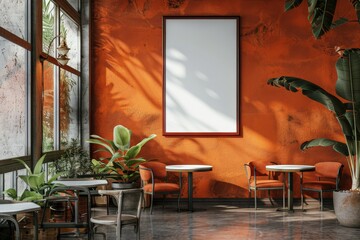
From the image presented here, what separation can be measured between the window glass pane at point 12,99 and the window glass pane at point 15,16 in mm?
186

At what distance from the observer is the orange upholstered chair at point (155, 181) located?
31.5 feet

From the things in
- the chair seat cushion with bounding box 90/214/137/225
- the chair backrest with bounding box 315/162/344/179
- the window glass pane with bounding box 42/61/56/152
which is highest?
the window glass pane with bounding box 42/61/56/152

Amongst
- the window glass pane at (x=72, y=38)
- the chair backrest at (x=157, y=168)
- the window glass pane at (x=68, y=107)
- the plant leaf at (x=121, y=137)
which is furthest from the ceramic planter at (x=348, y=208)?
the window glass pane at (x=72, y=38)

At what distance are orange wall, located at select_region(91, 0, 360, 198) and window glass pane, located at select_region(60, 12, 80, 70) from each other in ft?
2.04

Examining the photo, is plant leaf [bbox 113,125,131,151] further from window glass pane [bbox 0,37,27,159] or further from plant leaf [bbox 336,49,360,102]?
plant leaf [bbox 336,49,360,102]

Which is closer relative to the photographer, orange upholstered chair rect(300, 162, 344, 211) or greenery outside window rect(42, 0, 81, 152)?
greenery outside window rect(42, 0, 81, 152)

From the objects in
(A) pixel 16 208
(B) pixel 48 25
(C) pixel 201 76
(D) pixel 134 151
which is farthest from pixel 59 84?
(A) pixel 16 208

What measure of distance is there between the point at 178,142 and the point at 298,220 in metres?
2.92

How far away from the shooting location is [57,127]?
9203mm

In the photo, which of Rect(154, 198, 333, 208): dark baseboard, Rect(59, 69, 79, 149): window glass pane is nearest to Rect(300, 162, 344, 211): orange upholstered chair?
Rect(154, 198, 333, 208): dark baseboard

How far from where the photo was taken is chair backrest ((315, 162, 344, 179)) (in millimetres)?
10203

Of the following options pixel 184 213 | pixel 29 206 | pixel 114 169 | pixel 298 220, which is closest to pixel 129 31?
pixel 114 169

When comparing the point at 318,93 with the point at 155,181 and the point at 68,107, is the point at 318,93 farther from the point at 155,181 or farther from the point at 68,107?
the point at 68,107

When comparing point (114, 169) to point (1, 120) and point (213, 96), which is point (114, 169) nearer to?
point (213, 96)
